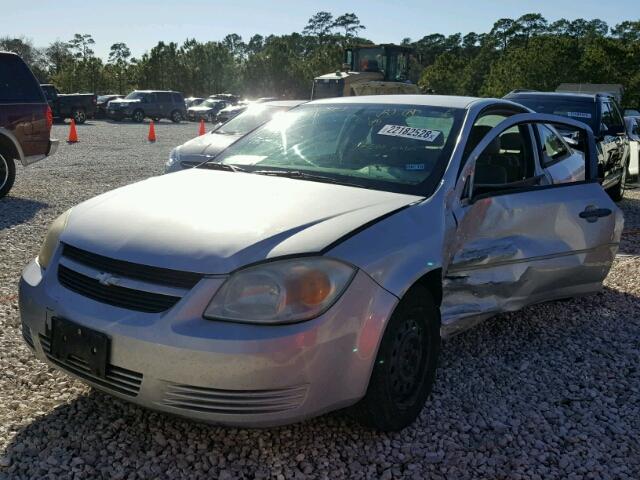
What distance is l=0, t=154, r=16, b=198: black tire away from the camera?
8.60 m

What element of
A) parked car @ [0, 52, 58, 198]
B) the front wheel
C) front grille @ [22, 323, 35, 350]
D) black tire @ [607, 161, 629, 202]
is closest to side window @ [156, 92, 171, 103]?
the front wheel

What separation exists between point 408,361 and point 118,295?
1.33 m

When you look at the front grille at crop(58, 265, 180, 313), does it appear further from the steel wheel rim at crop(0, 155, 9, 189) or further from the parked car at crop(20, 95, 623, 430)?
the steel wheel rim at crop(0, 155, 9, 189)

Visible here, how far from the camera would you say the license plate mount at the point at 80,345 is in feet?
7.97

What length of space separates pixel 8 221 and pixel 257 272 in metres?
5.88

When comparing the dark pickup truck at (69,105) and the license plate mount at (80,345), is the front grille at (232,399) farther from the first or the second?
the dark pickup truck at (69,105)

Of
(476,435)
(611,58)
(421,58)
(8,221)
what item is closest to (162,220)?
(476,435)

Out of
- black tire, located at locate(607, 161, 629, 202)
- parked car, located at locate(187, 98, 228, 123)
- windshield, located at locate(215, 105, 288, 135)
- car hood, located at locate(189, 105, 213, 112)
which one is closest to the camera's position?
windshield, located at locate(215, 105, 288, 135)

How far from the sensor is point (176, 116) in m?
36.4

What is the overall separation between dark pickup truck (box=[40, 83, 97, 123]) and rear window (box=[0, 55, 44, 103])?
23.3 metres

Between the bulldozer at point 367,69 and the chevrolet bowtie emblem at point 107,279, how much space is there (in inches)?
803

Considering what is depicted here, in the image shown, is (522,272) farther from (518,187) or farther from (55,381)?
(55,381)

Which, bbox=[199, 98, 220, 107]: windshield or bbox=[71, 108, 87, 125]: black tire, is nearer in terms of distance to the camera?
bbox=[71, 108, 87, 125]: black tire

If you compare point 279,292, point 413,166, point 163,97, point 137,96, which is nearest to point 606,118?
point 413,166
